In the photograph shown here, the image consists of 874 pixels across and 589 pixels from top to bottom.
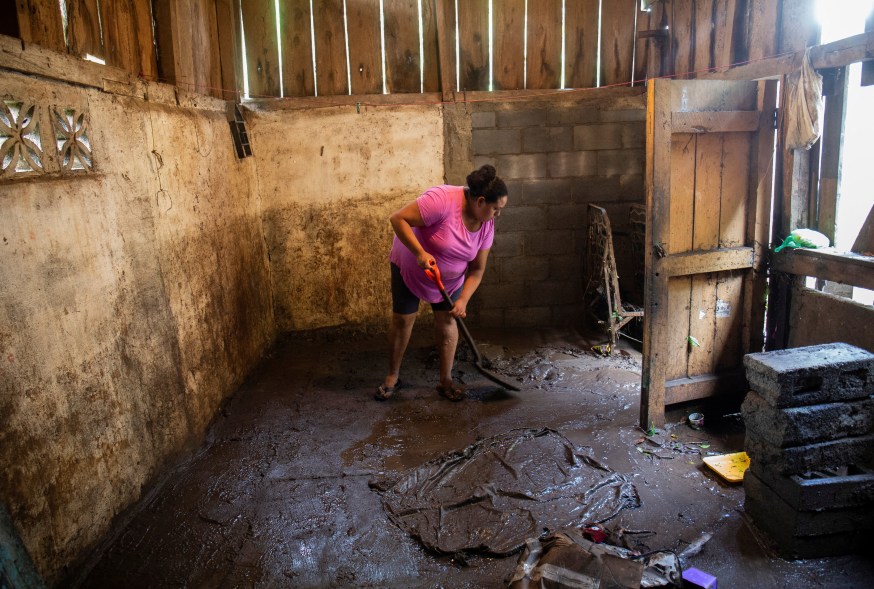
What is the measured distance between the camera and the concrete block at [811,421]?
2.42 m

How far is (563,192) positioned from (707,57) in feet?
5.64

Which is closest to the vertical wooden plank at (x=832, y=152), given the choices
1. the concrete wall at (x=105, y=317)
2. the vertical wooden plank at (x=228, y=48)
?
the concrete wall at (x=105, y=317)

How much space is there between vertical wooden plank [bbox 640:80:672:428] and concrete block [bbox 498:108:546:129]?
7.53 ft

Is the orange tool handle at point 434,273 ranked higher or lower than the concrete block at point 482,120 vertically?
lower

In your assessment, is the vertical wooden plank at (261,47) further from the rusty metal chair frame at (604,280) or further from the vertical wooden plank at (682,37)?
the vertical wooden plank at (682,37)

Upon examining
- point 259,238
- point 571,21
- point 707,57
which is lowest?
point 259,238

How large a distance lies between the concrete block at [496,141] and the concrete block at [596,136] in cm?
57

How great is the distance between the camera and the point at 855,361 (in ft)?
8.00

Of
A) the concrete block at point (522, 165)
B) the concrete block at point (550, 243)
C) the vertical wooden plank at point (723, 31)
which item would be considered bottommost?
the concrete block at point (550, 243)

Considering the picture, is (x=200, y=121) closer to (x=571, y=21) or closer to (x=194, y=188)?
(x=194, y=188)

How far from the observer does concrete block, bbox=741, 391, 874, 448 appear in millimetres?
2420

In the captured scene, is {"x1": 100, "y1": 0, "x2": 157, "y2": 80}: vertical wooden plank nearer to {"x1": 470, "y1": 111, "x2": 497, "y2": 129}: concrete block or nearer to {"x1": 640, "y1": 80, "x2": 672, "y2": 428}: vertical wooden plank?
{"x1": 470, "y1": 111, "x2": 497, "y2": 129}: concrete block

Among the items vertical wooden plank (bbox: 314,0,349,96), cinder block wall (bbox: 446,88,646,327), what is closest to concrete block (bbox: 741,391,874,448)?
cinder block wall (bbox: 446,88,646,327)

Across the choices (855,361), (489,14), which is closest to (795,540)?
(855,361)
